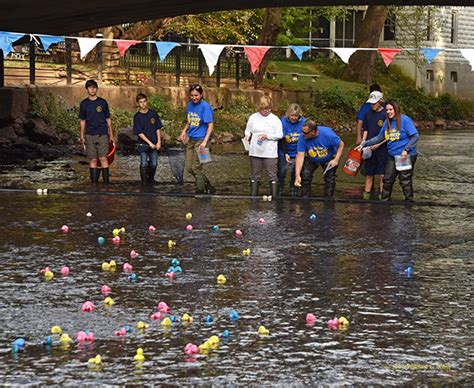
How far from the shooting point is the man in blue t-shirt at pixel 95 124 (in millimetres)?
19672

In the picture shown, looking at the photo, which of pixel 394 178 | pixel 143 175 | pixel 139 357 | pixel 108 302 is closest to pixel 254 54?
pixel 143 175

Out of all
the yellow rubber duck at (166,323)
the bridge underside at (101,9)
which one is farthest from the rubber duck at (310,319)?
the bridge underside at (101,9)

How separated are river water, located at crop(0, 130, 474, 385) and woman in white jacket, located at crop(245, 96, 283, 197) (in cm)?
57

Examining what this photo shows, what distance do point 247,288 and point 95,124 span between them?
9549 mm

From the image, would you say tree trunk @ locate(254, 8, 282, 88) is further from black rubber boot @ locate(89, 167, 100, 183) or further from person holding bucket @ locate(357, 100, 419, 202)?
person holding bucket @ locate(357, 100, 419, 202)

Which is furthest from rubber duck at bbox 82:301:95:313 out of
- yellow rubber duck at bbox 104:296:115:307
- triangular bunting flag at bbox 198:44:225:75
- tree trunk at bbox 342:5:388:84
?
tree trunk at bbox 342:5:388:84

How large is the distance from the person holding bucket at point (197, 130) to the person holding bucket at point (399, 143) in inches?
110

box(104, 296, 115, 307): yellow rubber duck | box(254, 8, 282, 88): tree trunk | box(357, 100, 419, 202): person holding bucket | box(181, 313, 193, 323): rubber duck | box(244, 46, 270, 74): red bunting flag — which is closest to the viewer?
box(181, 313, 193, 323): rubber duck

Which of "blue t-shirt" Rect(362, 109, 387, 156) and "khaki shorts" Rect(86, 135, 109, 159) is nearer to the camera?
"blue t-shirt" Rect(362, 109, 387, 156)

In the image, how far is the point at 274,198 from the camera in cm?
1830

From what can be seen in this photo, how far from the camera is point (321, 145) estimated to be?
59.1 ft

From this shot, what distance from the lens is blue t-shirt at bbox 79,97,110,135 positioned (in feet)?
64.5

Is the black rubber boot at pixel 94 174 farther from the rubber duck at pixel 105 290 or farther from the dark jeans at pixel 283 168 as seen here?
the rubber duck at pixel 105 290

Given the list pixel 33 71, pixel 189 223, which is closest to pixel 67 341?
pixel 189 223
